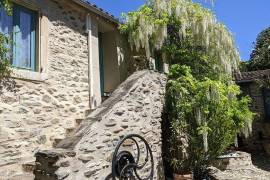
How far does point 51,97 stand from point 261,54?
1623 cm

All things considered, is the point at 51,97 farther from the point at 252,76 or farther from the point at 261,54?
the point at 261,54

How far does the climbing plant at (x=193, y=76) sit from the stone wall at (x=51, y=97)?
1876 millimetres

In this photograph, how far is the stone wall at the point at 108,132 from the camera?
370cm

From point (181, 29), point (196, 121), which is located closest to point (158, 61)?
point (181, 29)

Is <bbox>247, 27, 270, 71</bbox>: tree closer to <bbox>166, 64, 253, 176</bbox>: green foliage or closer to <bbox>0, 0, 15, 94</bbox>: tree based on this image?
<bbox>166, 64, 253, 176</bbox>: green foliage

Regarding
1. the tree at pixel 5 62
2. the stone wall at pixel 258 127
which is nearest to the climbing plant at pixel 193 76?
the tree at pixel 5 62

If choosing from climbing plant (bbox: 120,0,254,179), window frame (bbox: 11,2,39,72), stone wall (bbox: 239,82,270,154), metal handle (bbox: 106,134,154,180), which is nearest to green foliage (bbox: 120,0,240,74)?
climbing plant (bbox: 120,0,254,179)

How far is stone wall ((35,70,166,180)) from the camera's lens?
370 centimetres

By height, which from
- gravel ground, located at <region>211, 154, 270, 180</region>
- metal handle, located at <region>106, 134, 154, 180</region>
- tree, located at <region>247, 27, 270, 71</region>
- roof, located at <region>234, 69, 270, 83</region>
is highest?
tree, located at <region>247, 27, 270, 71</region>

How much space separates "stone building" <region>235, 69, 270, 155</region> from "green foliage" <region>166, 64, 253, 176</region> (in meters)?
5.87

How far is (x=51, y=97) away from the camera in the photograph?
5434 mm

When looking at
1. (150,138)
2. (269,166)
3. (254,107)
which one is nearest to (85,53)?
(150,138)

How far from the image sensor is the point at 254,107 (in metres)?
12.8

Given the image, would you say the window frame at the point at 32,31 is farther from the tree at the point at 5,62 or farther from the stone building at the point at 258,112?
the stone building at the point at 258,112
